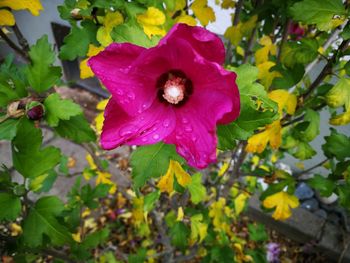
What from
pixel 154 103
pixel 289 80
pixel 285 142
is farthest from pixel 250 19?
pixel 154 103

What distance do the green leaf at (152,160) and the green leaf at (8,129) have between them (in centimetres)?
38

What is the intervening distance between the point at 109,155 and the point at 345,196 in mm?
2929

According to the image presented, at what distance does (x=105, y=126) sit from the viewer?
837 mm

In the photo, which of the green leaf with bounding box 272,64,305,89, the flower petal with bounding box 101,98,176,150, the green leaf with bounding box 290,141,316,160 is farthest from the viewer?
the green leaf with bounding box 290,141,316,160

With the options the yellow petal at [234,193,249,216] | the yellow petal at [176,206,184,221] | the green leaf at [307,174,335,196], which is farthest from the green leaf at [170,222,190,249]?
the green leaf at [307,174,335,196]

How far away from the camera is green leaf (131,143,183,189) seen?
100 centimetres

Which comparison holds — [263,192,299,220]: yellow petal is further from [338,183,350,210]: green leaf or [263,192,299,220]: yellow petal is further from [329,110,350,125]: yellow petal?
[329,110,350,125]: yellow petal

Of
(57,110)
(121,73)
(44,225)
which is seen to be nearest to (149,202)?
(44,225)

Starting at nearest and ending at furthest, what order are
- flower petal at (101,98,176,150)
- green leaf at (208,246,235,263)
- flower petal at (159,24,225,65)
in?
flower petal at (159,24,225,65), flower petal at (101,98,176,150), green leaf at (208,246,235,263)

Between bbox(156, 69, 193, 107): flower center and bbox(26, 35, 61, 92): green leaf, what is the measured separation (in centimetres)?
44

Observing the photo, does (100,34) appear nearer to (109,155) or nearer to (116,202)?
(116,202)

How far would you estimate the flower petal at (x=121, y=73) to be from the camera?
0.78m

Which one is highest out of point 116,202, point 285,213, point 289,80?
point 289,80

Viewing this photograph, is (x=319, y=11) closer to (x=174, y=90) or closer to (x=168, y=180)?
(x=174, y=90)
